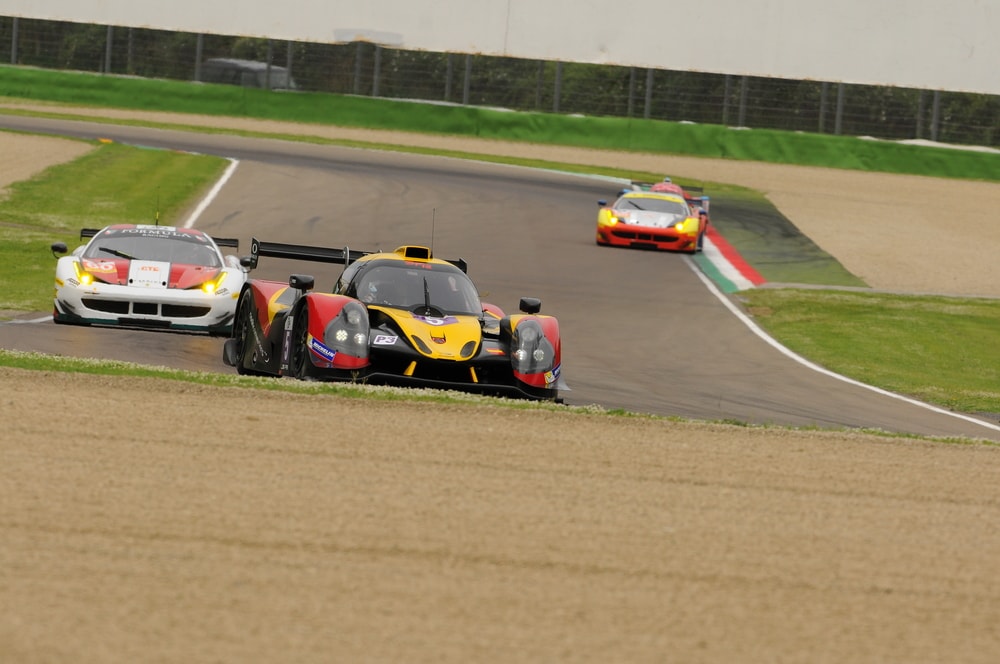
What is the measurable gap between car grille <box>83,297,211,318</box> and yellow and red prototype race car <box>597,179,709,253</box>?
45.1 ft

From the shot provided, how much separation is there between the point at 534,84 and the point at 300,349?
1558 inches

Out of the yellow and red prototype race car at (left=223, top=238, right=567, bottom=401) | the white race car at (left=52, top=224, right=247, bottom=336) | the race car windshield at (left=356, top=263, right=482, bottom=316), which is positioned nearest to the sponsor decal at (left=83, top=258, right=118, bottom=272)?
the white race car at (left=52, top=224, right=247, bottom=336)

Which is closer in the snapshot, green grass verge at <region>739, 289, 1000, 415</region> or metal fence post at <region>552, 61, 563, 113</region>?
green grass verge at <region>739, 289, 1000, 415</region>

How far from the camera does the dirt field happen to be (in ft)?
18.4

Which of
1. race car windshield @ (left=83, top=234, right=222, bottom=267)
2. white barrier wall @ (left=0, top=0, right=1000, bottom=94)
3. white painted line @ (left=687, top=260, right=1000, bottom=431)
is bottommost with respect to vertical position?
white painted line @ (left=687, top=260, right=1000, bottom=431)

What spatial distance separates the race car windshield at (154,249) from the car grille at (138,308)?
0.77 m

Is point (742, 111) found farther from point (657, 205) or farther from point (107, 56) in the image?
point (657, 205)

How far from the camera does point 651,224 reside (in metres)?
28.8

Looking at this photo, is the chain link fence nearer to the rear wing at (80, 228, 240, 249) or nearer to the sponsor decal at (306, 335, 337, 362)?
the rear wing at (80, 228, 240, 249)

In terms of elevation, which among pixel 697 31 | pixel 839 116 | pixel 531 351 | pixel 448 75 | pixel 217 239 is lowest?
pixel 531 351

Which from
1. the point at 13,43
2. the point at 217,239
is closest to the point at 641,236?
the point at 217,239

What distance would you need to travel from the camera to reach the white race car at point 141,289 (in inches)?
623

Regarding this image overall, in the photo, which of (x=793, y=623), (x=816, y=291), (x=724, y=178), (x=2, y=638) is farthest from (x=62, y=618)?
(x=724, y=178)

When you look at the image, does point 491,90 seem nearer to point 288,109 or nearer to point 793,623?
point 288,109
